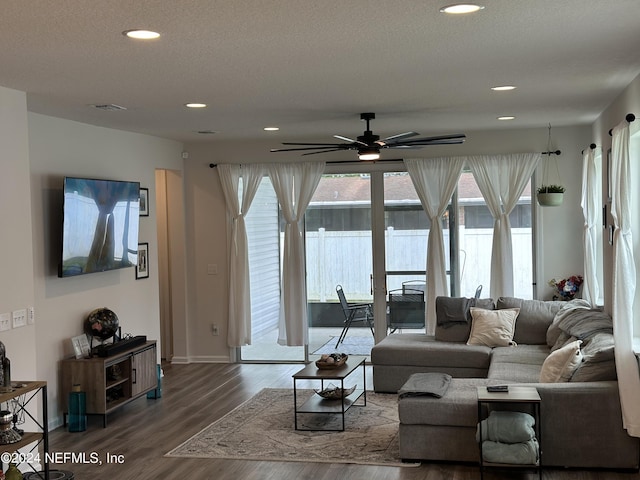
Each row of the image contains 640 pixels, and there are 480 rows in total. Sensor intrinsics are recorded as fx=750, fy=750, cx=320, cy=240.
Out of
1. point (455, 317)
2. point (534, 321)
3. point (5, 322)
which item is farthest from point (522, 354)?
point (5, 322)

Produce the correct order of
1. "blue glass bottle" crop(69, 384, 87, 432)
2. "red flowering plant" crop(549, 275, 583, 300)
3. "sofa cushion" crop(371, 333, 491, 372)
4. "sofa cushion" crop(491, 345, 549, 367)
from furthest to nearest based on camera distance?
"red flowering plant" crop(549, 275, 583, 300)
"sofa cushion" crop(371, 333, 491, 372)
"sofa cushion" crop(491, 345, 549, 367)
"blue glass bottle" crop(69, 384, 87, 432)

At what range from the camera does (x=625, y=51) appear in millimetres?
4426

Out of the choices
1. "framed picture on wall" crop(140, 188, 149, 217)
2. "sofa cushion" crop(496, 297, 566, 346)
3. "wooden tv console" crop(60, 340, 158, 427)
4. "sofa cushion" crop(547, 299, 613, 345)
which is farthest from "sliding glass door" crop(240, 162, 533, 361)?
"wooden tv console" crop(60, 340, 158, 427)

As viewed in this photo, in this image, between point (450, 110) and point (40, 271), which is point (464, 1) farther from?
point (40, 271)

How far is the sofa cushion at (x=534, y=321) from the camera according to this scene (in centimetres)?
Answer: 758

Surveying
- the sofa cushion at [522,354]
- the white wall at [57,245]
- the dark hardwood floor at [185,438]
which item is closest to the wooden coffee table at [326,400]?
the dark hardwood floor at [185,438]

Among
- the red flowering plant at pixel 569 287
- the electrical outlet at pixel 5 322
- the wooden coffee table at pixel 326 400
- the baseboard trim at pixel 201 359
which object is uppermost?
the electrical outlet at pixel 5 322

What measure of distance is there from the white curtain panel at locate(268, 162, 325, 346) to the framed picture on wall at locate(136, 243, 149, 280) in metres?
1.75

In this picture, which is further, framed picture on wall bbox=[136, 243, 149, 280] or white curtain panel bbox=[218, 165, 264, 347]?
white curtain panel bbox=[218, 165, 264, 347]

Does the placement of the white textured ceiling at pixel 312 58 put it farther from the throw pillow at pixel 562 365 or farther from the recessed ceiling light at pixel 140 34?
the throw pillow at pixel 562 365

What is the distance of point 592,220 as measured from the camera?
7.53 metres

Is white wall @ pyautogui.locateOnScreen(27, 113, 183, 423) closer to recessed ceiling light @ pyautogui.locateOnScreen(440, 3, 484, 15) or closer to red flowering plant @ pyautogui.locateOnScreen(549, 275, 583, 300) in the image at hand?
recessed ceiling light @ pyautogui.locateOnScreen(440, 3, 484, 15)

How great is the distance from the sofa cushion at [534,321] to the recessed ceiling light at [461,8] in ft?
15.7

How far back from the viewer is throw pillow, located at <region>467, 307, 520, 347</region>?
24.6ft
